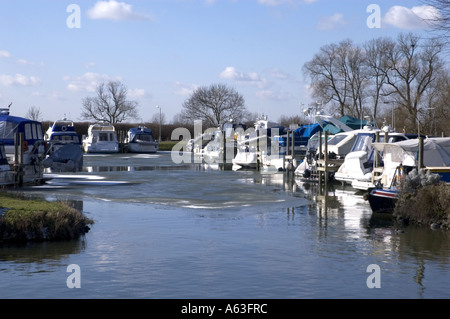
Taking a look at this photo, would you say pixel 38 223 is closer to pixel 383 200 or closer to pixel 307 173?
pixel 383 200

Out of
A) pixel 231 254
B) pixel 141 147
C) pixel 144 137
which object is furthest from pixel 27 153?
pixel 144 137

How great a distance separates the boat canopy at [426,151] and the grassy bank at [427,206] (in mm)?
4055

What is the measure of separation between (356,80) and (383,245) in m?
61.0

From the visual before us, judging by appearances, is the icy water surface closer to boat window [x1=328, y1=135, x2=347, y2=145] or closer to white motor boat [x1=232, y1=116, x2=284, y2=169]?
boat window [x1=328, y1=135, x2=347, y2=145]

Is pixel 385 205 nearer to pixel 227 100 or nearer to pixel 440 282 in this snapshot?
pixel 440 282

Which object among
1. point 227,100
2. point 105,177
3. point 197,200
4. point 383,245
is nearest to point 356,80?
point 227,100

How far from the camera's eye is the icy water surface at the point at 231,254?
13.1 meters

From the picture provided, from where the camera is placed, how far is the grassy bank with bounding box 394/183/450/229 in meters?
19.9

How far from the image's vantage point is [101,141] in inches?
2832

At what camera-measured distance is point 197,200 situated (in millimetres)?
27031

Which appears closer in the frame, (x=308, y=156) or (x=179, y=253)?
(x=179, y=253)

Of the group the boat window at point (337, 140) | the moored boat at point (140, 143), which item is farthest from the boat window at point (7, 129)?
the moored boat at point (140, 143)
